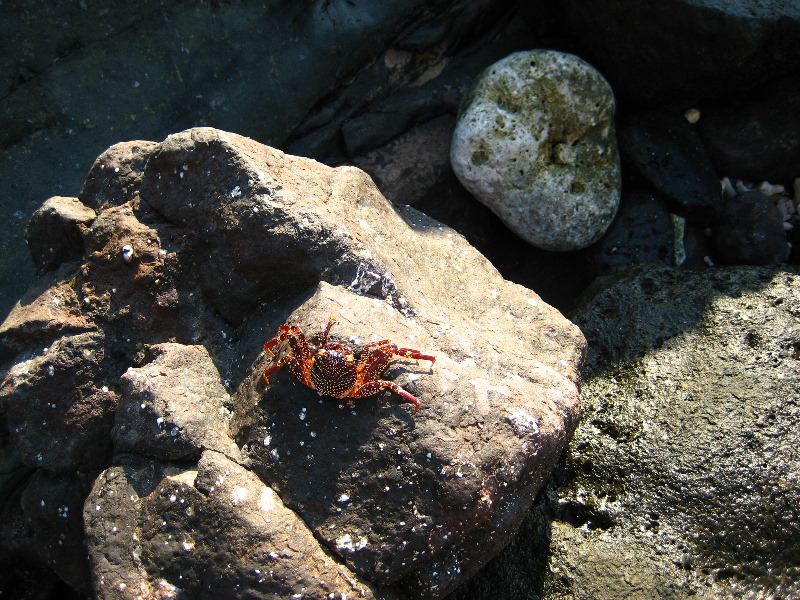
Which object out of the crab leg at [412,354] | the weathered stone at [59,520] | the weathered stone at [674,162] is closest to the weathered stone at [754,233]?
the weathered stone at [674,162]

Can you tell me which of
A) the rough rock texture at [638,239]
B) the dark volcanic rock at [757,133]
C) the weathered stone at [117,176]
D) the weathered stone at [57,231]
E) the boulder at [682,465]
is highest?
the weathered stone at [117,176]

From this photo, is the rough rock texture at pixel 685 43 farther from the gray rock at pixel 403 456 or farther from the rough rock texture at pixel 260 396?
the gray rock at pixel 403 456

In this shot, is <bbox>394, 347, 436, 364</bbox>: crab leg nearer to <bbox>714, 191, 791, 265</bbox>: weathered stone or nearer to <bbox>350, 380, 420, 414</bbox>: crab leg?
<bbox>350, 380, 420, 414</bbox>: crab leg

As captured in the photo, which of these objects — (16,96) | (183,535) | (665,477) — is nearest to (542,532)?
(665,477)

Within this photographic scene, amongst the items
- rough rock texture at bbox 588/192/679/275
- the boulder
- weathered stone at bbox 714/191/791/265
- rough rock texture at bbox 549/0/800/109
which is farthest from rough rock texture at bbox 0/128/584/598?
rough rock texture at bbox 549/0/800/109

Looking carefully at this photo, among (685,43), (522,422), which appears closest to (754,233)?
(685,43)
